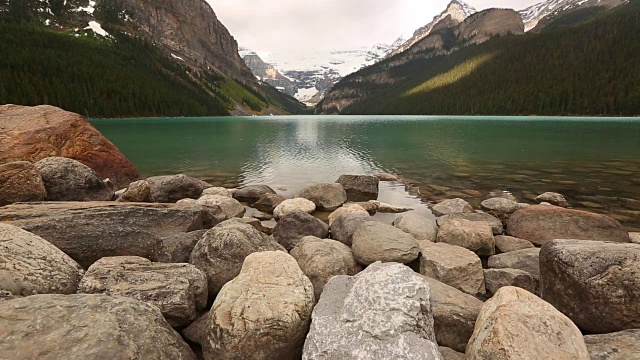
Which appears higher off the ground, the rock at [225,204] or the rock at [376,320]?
the rock at [376,320]

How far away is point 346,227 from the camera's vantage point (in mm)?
9766

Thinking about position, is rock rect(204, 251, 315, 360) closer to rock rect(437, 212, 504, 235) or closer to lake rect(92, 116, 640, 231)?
rock rect(437, 212, 504, 235)

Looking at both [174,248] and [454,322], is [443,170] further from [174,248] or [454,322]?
[174,248]

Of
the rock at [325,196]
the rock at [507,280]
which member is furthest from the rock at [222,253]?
the rock at [325,196]

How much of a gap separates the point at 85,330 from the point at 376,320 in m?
3.33

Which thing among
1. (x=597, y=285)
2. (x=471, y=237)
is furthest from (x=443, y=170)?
(x=597, y=285)

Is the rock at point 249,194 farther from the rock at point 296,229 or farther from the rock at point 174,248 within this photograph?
the rock at point 174,248

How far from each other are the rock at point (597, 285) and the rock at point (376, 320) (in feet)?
9.35

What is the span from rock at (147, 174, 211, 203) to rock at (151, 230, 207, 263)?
8.09m

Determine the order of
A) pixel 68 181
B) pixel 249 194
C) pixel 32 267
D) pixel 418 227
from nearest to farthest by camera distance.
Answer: pixel 32 267 → pixel 418 227 → pixel 68 181 → pixel 249 194

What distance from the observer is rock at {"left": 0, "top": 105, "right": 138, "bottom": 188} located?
1437 centimetres

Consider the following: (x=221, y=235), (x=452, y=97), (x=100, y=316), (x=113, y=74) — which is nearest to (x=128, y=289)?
(x=100, y=316)

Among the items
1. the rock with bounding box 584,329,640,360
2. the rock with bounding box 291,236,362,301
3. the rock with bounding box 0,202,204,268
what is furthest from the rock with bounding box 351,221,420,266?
the rock with bounding box 0,202,204,268

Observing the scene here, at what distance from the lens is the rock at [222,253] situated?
18.8ft
